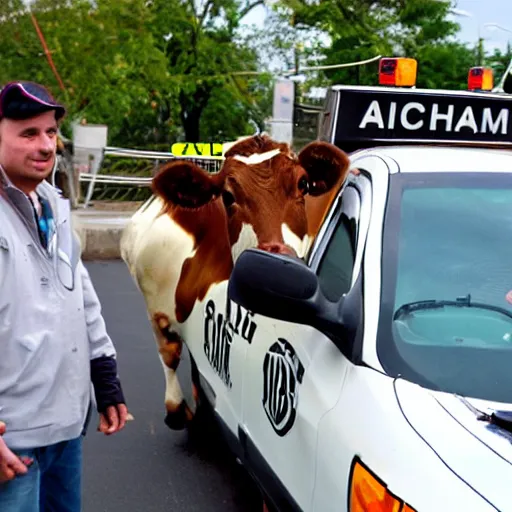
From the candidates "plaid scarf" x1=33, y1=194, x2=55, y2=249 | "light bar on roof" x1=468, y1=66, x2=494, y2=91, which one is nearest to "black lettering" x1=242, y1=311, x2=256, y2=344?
"plaid scarf" x1=33, y1=194, x2=55, y2=249

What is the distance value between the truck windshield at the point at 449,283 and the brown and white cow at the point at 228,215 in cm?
72

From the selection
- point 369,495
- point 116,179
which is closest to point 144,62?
point 116,179

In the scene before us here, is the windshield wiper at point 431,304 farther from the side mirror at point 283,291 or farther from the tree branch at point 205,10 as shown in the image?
the tree branch at point 205,10

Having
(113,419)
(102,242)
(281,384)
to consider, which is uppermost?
(281,384)

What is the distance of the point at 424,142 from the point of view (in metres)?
4.16

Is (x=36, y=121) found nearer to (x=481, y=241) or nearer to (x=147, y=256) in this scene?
(x=481, y=241)

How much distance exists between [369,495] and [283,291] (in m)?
0.58

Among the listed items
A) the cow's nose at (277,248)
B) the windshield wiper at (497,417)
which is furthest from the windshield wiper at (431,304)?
the cow's nose at (277,248)

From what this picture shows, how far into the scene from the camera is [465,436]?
1.78m

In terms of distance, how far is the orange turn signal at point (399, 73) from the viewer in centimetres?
445

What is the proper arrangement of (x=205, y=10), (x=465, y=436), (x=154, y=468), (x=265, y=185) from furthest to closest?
(x=205, y=10) → (x=154, y=468) → (x=265, y=185) → (x=465, y=436)

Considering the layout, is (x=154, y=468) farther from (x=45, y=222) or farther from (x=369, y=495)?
(x=369, y=495)

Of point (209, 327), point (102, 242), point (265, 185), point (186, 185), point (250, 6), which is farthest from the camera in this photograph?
point (250, 6)

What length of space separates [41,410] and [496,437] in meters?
1.23
